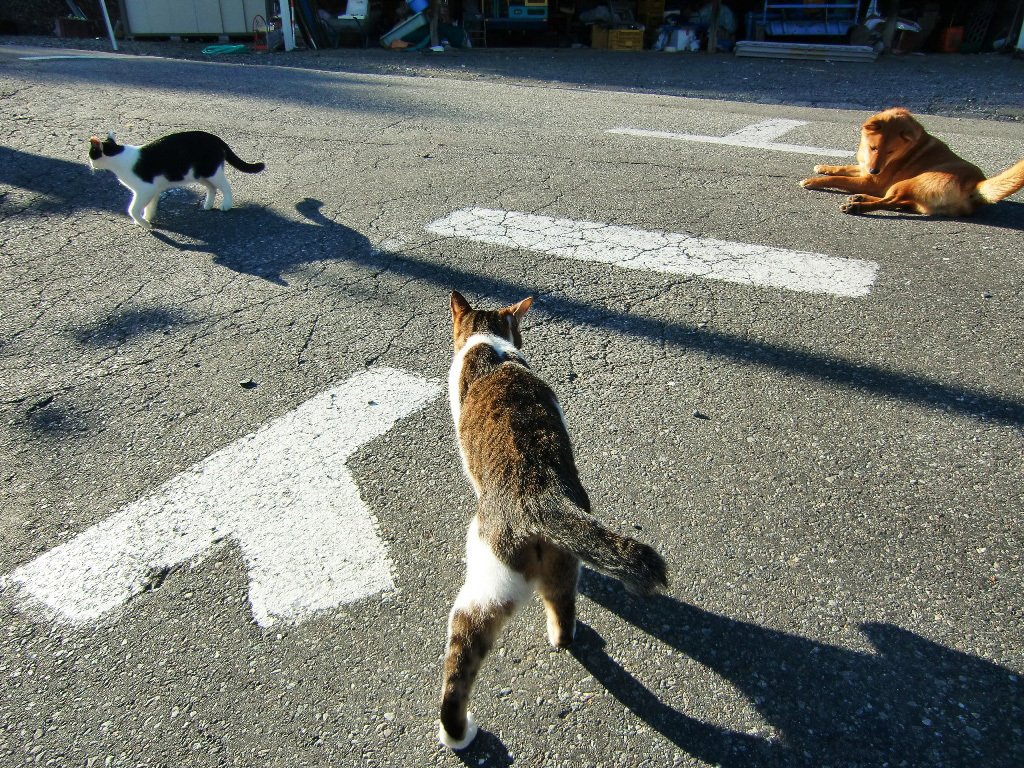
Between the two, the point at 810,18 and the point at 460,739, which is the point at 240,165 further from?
the point at 810,18

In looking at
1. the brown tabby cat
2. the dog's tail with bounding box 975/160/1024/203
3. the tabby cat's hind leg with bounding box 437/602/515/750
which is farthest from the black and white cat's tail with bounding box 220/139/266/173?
the dog's tail with bounding box 975/160/1024/203

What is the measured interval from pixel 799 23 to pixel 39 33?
59.0ft

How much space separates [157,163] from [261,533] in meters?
3.37

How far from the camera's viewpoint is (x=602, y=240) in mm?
4543

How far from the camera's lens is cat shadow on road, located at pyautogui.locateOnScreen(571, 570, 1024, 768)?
1.72 metres

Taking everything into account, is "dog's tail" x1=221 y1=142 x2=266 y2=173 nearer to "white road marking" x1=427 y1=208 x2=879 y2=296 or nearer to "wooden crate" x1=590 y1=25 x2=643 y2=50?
"white road marking" x1=427 y1=208 x2=879 y2=296

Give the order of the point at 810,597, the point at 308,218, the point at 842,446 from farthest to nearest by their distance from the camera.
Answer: the point at 308,218 → the point at 842,446 → the point at 810,597

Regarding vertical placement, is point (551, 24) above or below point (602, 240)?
above

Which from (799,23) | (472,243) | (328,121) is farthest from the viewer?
(799,23)

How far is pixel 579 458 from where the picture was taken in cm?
278

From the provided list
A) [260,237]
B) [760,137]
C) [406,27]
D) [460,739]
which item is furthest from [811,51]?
[460,739]

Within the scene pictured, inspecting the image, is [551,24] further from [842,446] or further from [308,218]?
[842,446]

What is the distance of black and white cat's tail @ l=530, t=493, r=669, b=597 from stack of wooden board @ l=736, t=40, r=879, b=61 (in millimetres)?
14409

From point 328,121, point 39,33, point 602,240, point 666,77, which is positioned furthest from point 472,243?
point 39,33
